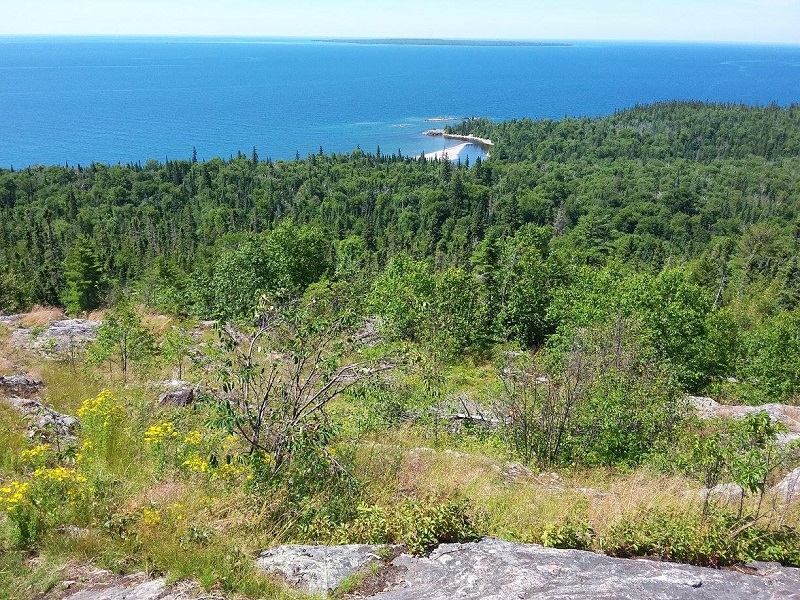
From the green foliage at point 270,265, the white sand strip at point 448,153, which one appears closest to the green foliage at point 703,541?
the green foliage at point 270,265

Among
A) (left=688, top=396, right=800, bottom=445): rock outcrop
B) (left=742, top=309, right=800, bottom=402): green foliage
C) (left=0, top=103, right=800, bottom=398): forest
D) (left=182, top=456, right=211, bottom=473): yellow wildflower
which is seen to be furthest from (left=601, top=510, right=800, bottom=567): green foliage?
(left=742, top=309, right=800, bottom=402): green foliage

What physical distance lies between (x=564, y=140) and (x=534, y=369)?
7659 inches

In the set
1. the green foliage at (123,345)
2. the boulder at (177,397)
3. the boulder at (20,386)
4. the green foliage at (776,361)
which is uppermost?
the boulder at (20,386)

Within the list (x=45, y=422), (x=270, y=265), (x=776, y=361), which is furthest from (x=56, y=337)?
(x=776, y=361)

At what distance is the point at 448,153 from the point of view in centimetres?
17975

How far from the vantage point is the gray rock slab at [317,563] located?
567 cm

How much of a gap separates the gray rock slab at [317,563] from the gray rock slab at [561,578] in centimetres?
42

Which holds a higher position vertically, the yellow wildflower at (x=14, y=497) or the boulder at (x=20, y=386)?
the yellow wildflower at (x=14, y=497)

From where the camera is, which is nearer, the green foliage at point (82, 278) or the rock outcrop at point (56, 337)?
the rock outcrop at point (56, 337)

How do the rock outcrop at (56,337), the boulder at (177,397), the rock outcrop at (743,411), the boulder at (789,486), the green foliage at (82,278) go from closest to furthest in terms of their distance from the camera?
the boulder at (789,486), the boulder at (177,397), the rock outcrop at (743,411), the rock outcrop at (56,337), the green foliage at (82,278)

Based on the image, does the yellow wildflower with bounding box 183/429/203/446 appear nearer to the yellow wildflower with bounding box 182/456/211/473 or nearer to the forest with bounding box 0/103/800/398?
the yellow wildflower with bounding box 182/456/211/473

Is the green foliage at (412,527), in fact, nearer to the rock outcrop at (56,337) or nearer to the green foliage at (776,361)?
the rock outcrop at (56,337)

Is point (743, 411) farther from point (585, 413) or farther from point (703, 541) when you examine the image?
point (703, 541)

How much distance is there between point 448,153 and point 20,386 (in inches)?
6929
